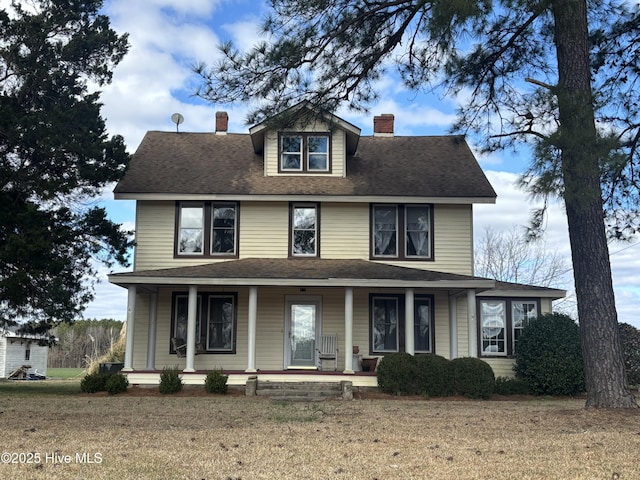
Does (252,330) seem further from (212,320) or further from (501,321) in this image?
(501,321)

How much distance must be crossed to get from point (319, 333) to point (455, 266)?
4352 millimetres

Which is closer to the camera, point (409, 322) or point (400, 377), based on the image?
point (400, 377)

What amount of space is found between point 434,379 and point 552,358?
3.82m

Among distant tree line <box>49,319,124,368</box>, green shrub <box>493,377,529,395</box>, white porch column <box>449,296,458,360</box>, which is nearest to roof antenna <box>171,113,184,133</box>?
white porch column <box>449,296,458,360</box>

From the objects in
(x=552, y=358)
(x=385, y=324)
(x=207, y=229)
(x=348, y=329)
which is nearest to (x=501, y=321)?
(x=552, y=358)

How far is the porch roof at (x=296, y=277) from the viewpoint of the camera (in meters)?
16.4

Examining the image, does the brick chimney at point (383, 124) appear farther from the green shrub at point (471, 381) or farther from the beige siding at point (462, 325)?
the green shrub at point (471, 381)

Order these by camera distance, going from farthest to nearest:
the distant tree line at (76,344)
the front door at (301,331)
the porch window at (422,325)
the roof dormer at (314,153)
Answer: the distant tree line at (76,344) < the roof dormer at (314,153) < the porch window at (422,325) < the front door at (301,331)

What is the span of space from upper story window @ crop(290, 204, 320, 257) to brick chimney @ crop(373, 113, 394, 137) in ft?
16.7

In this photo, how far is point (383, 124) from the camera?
22516 millimetres

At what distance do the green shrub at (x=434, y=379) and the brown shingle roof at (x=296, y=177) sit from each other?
16.9 feet

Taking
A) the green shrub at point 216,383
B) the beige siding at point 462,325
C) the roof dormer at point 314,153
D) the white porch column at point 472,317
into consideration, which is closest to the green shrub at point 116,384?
the green shrub at point 216,383

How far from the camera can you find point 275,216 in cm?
1877

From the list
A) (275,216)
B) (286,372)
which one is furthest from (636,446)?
(275,216)
